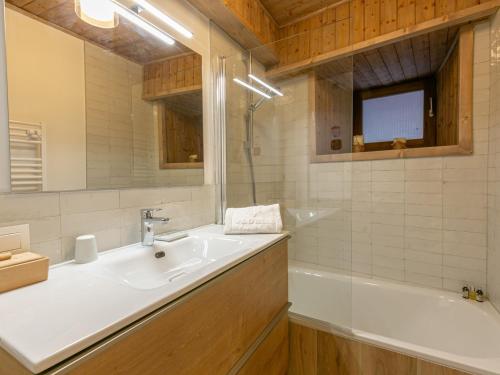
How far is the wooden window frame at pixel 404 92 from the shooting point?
2.22 m

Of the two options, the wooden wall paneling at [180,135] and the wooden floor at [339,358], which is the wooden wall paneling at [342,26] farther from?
the wooden floor at [339,358]

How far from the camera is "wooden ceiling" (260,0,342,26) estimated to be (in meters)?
2.00

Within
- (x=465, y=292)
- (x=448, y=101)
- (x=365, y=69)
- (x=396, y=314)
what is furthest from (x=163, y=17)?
(x=465, y=292)

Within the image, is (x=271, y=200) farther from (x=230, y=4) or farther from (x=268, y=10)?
(x=268, y=10)

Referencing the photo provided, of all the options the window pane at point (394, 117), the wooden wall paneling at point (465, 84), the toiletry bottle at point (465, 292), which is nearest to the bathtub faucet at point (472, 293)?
the toiletry bottle at point (465, 292)

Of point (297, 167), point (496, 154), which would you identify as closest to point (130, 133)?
point (297, 167)

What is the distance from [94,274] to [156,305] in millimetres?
322

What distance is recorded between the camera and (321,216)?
2045 millimetres

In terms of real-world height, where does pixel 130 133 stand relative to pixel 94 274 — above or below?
above

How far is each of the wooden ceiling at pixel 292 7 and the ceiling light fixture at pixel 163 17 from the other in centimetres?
94

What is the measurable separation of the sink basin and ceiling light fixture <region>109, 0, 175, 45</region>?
103 centimetres

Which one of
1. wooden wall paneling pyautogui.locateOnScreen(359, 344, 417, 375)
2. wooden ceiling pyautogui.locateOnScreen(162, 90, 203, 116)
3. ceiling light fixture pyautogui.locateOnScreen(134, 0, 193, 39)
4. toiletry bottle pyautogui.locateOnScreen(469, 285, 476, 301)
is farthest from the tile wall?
toiletry bottle pyautogui.locateOnScreen(469, 285, 476, 301)

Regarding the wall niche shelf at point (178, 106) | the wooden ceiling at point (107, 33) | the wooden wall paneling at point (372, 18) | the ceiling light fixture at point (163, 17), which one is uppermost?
the wooden wall paneling at point (372, 18)

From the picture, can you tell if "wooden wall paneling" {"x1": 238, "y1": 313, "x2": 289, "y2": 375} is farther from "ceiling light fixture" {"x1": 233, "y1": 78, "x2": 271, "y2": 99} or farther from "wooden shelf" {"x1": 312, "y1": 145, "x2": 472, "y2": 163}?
"ceiling light fixture" {"x1": 233, "y1": 78, "x2": 271, "y2": 99}
